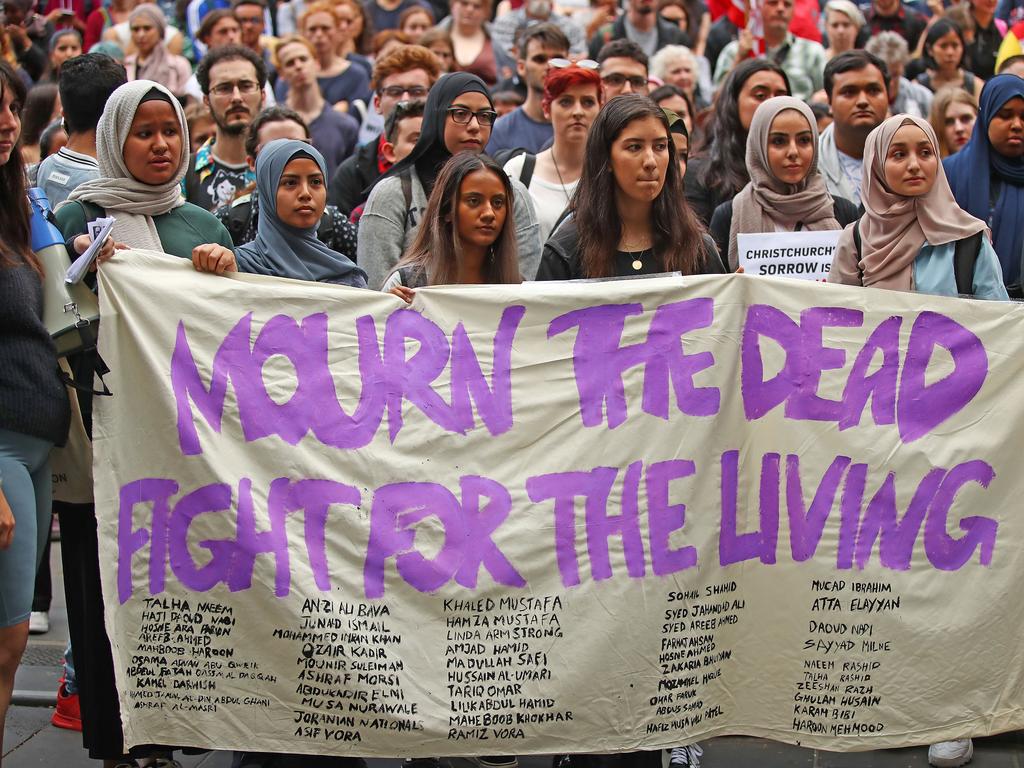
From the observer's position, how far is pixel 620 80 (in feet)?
21.7

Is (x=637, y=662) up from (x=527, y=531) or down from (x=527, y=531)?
down

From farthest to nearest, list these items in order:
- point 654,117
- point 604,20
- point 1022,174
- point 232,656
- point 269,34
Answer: point 269,34, point 604,20, point 1022,174, point 654,117, point 232,656

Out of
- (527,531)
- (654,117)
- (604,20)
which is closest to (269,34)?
(604,20)

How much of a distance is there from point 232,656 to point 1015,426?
235cm

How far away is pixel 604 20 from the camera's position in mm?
10305

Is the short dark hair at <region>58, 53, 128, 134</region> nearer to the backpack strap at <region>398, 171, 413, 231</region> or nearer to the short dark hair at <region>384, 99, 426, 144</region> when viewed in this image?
the backpack strap at <region>398, 171, 413, 231</region>

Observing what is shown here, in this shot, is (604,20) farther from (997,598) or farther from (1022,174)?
(997,598)

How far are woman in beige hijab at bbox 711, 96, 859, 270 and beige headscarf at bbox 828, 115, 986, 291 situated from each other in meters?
0.43

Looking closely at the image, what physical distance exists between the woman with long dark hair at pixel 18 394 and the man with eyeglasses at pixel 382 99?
2.55m

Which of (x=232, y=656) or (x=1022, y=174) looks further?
(x=1022, y=174)

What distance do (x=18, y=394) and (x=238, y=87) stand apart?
3364 millimetres

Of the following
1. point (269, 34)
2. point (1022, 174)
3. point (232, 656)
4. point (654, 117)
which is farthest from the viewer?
point (269, 34)

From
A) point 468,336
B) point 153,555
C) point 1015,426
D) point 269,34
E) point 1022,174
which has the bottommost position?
point 153,555

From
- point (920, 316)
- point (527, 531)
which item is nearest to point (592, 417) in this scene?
point (527, 531)
